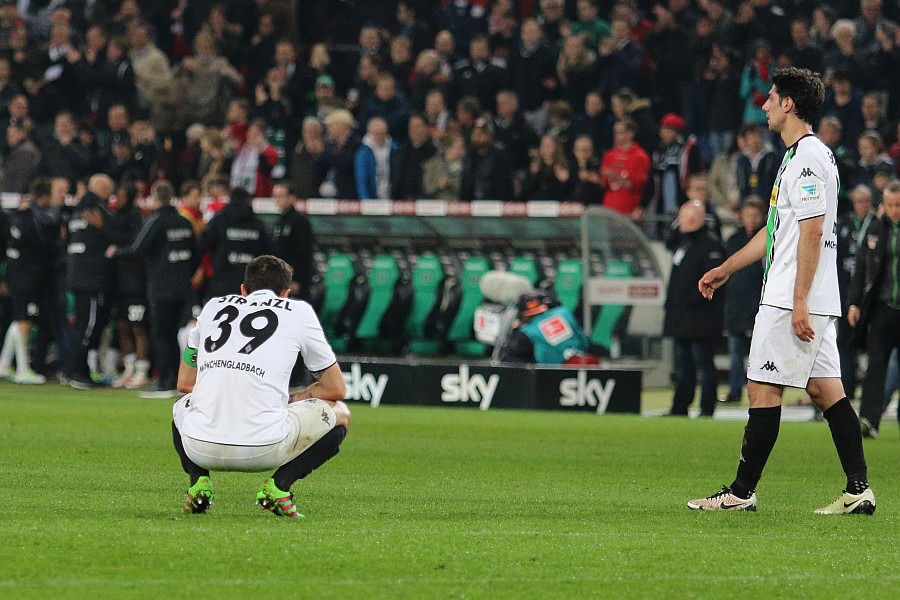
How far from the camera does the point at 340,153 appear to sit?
73.4 feet

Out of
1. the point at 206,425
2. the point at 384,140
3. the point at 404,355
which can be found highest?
the point at 384,140

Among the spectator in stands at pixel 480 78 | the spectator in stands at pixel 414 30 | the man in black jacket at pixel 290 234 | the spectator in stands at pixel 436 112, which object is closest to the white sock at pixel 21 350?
the man in black jacket at pixel 290 234

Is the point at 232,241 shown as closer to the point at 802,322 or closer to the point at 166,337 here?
the point at 166,337

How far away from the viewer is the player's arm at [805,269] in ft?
26.7

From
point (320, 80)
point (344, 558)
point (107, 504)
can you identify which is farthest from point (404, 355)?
point (344, 558)

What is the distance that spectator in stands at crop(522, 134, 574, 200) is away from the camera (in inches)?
817

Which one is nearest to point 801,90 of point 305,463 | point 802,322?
point 802,322

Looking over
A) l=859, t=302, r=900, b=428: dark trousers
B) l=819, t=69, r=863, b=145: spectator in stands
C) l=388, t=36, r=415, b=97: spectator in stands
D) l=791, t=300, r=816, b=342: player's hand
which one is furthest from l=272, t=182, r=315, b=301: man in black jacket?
l=791, t=300, r=816, b=342: player's hand

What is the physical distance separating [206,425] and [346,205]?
13.5 metres

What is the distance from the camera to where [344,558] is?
21.2 feet

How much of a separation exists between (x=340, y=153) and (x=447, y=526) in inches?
596

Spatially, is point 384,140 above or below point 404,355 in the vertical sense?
above

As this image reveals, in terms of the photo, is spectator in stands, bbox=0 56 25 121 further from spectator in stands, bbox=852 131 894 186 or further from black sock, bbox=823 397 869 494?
black sock, bbox=823 397 869 494

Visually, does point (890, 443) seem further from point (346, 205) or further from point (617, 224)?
point (346, 205)
